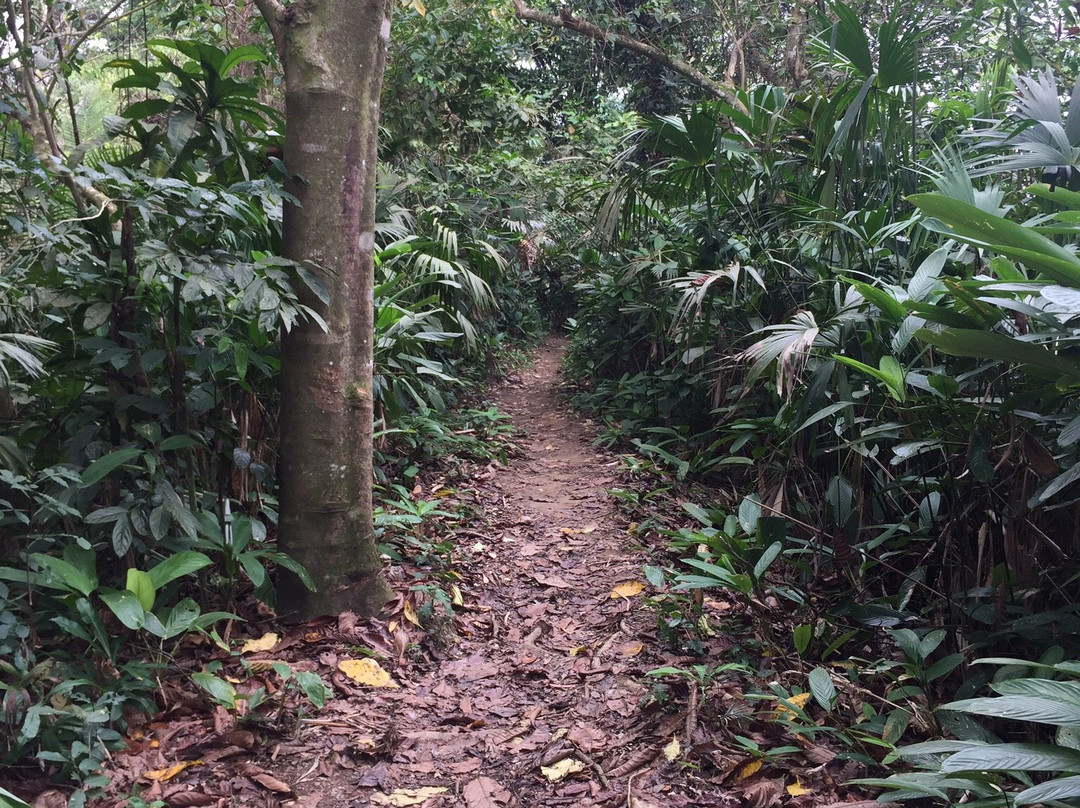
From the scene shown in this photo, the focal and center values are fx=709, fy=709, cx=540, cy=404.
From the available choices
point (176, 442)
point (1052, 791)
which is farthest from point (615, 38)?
point (1052, 791)

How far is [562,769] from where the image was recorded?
2.08m

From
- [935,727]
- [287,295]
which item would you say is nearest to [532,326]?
[287,295]

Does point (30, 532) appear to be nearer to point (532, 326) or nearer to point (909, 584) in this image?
point (909, 584)

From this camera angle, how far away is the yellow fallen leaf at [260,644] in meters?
2.51

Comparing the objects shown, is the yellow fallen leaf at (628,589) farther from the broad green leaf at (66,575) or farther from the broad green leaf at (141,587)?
the broad green leaf at (66,575)

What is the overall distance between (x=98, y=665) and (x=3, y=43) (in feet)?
7.09

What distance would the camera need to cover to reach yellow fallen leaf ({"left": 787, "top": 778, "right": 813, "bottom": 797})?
1.81 meters

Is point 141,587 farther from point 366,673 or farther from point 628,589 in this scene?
point 628,589

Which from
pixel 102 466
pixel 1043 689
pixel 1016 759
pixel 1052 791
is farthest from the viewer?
pixel 102 466

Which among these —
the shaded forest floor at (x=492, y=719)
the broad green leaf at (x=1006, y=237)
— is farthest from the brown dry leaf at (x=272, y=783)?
the broad green leaf at (x=1006, y=237)

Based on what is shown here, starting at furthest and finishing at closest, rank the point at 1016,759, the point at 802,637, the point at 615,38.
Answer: the point at 615,38, the point at 802,637, the point at 1016,759

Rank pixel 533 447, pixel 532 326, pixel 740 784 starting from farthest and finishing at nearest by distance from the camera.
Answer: pixel 532 326 → pixel 533 447 → pixel 740 784

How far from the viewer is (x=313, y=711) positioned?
7.57 ft

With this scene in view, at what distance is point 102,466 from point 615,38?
915 centimetres
